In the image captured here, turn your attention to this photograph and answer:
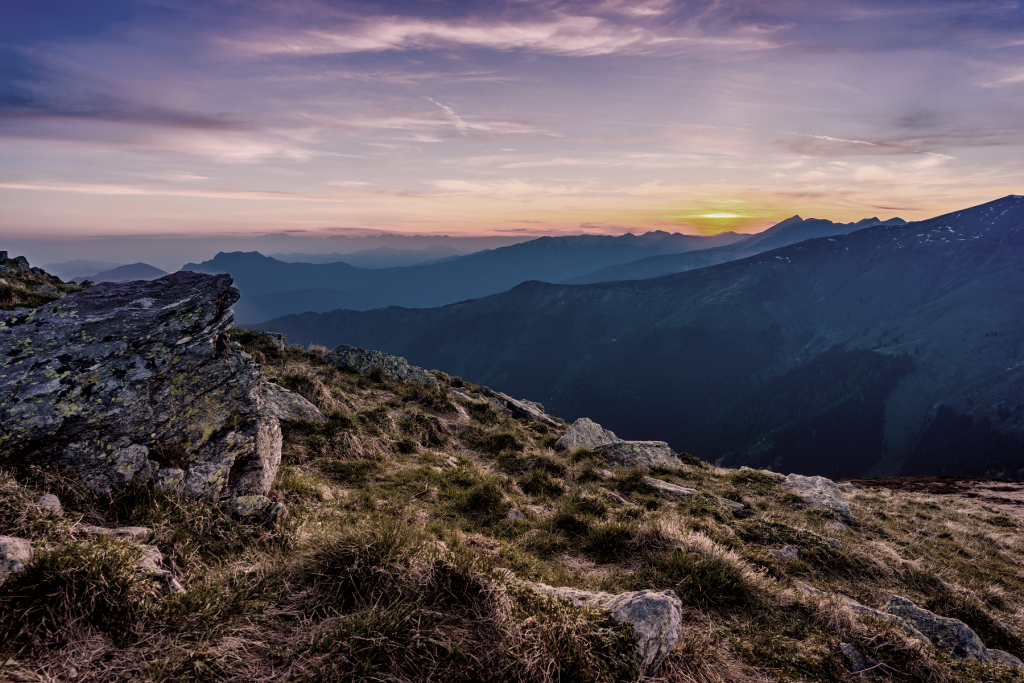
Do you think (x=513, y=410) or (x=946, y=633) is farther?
(x=513, y=410)

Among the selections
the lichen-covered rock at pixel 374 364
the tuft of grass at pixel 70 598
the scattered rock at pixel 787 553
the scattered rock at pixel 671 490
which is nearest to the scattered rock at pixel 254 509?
the tuft of grass at pixel 70 598

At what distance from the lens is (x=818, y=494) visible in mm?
17984

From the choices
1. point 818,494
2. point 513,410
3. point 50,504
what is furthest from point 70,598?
point 818,494

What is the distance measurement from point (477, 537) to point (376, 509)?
2.46m

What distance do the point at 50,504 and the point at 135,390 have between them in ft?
7.87

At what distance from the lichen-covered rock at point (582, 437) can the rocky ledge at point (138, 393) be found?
12063 millimetres

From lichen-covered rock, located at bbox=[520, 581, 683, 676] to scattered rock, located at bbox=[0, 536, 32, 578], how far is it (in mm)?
4656

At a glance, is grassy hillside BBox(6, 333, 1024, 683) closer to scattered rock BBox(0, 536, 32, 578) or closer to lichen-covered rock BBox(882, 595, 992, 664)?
scattered rock BBox(0, 536, 32, 578)

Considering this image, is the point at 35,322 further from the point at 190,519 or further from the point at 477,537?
the point at 477,537

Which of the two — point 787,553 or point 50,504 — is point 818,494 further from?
point 50,504

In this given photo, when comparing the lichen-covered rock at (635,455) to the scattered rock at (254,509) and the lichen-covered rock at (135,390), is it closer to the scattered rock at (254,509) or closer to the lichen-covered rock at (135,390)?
the lichen-covered rock at (135,390)

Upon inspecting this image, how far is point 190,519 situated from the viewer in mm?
6020

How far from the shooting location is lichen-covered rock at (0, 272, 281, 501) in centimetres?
646

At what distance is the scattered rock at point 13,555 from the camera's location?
12.3 feet
